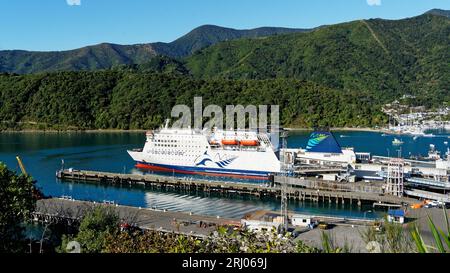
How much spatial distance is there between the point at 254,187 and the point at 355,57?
105563 mm

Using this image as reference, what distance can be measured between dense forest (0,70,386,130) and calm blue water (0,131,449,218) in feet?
24.9

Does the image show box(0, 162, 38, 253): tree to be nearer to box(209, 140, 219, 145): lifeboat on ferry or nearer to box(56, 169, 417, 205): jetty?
box(56, 169, 417, 205): jetty

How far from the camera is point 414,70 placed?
411ft

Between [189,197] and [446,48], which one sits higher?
[446,48]

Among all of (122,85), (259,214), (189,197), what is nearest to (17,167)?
(189,197)

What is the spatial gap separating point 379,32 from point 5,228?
14408 cm

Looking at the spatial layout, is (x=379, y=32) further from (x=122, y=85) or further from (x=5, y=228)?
(x=5, y=228)

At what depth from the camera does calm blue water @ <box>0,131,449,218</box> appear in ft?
80.0

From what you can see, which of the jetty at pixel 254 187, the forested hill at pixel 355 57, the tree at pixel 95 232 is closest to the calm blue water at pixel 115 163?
the jetty at pixel 254 187

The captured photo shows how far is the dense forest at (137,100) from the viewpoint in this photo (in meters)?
73.3

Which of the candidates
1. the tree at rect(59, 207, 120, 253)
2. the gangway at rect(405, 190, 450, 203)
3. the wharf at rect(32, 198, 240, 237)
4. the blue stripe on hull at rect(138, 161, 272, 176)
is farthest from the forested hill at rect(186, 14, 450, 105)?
the tree at rect(59, 207, 120, 253)

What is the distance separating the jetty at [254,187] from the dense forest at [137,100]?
128ft

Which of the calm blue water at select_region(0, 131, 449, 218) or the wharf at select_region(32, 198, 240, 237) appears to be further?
the calm blue water at select_region(0, 131, 449, 218)

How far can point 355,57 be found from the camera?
124812 millimetres
